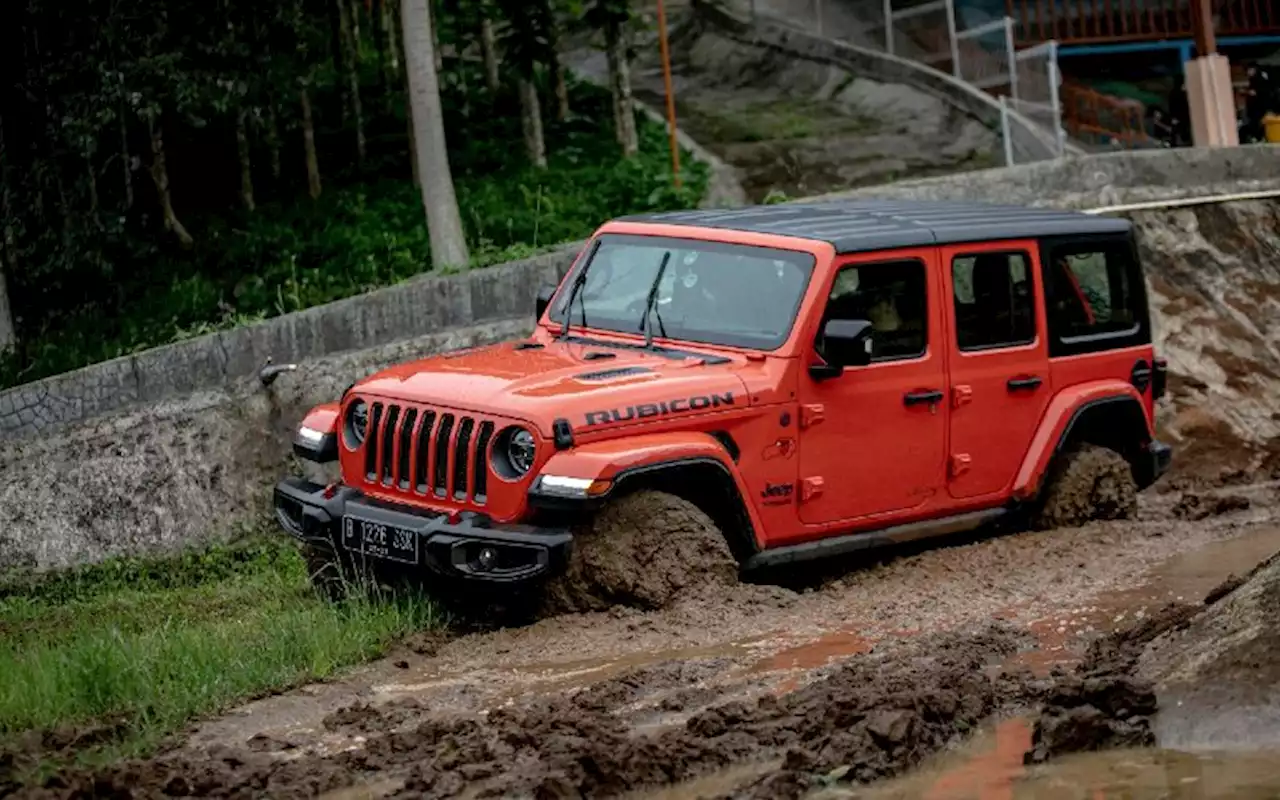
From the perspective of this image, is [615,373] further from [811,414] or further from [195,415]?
[195,415]

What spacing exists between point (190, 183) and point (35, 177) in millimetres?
2780

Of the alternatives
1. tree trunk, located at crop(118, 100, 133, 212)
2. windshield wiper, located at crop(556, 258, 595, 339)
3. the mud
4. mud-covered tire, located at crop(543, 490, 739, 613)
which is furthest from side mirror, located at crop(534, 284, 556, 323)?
tree trunk, located at crop(118, 100, 133, 212)

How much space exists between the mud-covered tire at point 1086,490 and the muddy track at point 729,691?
529mm

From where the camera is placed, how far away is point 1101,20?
91.5 feet

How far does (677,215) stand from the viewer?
11039 mm

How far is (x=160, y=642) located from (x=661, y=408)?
231 cm

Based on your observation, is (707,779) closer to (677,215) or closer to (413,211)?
(677,215)

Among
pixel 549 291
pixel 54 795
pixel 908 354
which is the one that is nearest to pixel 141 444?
pixel 549 291

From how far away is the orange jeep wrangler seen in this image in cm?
919

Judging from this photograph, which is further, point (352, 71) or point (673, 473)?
point (352, 71)

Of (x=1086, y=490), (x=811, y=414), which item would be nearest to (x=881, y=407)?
(x=811, y=414)

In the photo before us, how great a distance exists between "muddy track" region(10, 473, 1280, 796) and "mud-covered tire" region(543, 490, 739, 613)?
0.09 meters

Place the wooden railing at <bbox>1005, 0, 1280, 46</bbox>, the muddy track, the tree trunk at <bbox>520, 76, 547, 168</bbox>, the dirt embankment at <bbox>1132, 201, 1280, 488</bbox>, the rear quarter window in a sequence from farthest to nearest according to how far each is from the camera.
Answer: the wooden railing at <bbox>1005, 0, 1280, 46</bbox>, the tree trunk at <bbox>520, 76, 547, 168</bbox>, the dirt embankment at <bbox>1132, 201, 1280, 488</bbox>, the rear quarter window, the muddy track

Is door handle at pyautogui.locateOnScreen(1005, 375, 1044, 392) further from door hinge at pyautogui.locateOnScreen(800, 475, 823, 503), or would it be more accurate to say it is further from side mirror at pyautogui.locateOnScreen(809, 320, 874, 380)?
door hinge at pyautogui.locateOnScreen(800, 475, 823, 503)
